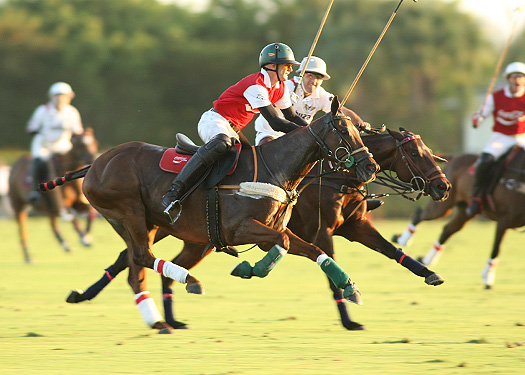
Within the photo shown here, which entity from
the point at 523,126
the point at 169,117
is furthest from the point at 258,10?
the point at 523,126

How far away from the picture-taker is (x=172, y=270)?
23.4 feet

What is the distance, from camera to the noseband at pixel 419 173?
26.1ft

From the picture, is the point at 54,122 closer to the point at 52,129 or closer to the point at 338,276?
the point at 52,129

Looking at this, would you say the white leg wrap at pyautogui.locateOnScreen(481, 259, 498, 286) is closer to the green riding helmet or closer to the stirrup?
A: the green riding helmet

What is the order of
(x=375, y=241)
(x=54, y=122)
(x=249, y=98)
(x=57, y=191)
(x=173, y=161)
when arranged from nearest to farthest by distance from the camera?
(x=249, y=98) → (x=173, y=161) → (x=375, y=241) → (x=57, y=191) → (x=54, y=122)

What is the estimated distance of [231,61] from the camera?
45.4m

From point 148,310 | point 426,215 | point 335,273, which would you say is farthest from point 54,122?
point 335,273

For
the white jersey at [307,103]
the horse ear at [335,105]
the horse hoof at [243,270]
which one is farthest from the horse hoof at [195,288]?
the white jersey at [307,103]

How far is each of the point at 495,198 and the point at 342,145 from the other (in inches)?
210

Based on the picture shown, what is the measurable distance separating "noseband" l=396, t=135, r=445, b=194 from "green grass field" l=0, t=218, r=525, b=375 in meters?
1.25

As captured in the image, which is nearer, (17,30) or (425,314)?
(425,314)

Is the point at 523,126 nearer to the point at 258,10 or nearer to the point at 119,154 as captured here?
the point at 119,154

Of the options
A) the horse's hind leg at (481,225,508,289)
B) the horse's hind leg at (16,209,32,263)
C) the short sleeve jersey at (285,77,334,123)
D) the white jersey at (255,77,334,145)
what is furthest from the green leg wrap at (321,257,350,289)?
the horse's hind leg at (16,209,32,263)

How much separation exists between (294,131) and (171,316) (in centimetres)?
203
